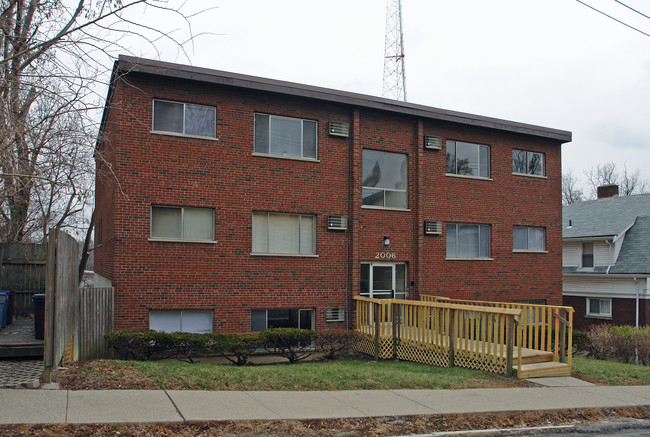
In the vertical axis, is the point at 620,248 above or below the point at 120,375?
above

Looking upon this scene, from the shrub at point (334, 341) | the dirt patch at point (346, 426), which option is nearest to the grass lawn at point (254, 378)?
the dirt patch at point (346, 426)

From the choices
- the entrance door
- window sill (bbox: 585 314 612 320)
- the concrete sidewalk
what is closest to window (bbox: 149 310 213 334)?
the entrance door

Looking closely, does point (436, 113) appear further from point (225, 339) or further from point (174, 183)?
point (225, 339)

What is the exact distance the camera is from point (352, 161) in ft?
56.5

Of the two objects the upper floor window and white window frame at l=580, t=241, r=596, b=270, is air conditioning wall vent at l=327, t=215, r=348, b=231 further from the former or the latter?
the upper floor window

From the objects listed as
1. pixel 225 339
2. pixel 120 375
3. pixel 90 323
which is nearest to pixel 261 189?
pixel 225 339

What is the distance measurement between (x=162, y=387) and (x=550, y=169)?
1702 centimetres

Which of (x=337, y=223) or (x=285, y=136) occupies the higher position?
(x=285, y=136)

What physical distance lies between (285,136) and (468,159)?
21.8ft

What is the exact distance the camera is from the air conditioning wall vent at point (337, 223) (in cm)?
1680

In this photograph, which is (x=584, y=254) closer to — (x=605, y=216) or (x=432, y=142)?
(x=605, y=216)

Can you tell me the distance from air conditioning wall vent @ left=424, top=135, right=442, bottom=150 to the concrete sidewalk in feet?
32.1

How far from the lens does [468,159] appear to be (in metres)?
19.5

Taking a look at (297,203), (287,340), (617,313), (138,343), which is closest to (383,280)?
(297,203)
